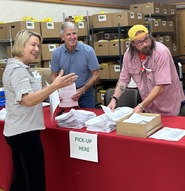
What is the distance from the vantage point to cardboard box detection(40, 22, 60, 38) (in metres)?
4.91

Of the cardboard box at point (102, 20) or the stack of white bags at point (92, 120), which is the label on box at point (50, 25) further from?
the stack of white bags at point (92, 120)

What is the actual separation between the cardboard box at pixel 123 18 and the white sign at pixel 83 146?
12.6ft

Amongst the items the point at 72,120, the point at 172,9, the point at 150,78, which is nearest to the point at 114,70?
the point at 172,9

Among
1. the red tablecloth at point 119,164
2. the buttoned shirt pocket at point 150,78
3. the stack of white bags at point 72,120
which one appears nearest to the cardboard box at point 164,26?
the buttoned shirt pocket at point 150,78

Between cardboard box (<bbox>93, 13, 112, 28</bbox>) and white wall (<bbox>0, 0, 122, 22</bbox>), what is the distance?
0.67m

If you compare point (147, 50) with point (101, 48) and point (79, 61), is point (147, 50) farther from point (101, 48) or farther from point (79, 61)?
point (101, 48)

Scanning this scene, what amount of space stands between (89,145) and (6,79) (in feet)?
2.25

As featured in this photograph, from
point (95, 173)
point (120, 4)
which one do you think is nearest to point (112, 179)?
point (95, 173)

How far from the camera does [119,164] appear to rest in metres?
2.07

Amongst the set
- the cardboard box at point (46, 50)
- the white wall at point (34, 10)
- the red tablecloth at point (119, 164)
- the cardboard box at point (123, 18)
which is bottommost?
the red tablecloth at point (119, 164)

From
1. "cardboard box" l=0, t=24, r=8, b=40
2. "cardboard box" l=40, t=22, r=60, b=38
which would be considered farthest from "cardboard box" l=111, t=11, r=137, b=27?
"cardboard box" l=0, t=24, r=8, b=40

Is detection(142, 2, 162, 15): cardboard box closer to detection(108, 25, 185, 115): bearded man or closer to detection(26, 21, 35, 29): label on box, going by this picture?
detection(26, 21, 35, 29): label on box

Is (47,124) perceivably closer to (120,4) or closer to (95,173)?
(95,173)

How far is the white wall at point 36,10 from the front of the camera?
5.23m
